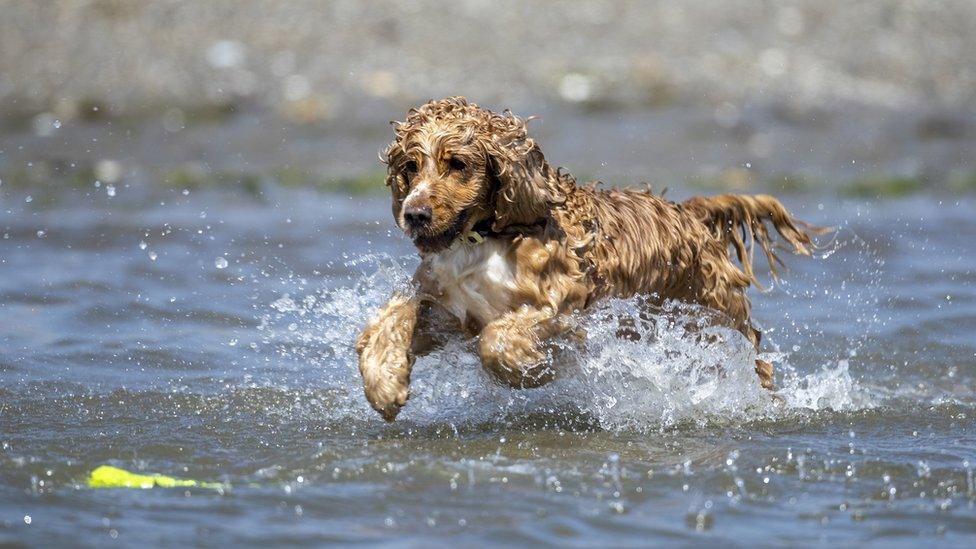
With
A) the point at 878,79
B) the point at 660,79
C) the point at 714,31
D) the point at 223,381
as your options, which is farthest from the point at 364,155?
the point at 223,381

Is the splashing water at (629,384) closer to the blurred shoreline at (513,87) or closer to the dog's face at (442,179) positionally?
the dog's face at (442,179)

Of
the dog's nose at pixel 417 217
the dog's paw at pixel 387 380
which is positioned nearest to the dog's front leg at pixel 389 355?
the dog's paw at pixel 387 380

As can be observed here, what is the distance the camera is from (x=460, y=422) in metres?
7.02

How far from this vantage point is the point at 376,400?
6.31 metres

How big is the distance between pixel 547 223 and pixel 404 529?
1.74 metres

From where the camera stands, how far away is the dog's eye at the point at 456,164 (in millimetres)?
6133

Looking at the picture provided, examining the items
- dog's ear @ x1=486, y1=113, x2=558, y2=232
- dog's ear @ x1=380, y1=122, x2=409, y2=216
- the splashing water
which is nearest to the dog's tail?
the splashing water

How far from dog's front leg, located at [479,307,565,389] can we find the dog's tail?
151 cm

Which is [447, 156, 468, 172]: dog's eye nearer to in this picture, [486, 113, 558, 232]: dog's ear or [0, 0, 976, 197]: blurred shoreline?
[486, 113, 558, 232]: dog's ear

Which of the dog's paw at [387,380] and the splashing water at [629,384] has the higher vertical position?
the splashing water at [629,384]

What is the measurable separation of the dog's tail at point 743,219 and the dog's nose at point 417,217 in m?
2.10

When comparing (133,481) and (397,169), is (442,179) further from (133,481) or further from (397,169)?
(133,481)

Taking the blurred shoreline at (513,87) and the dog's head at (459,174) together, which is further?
the blurred shoreline at (513,87)

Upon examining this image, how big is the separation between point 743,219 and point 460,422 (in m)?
2.02
